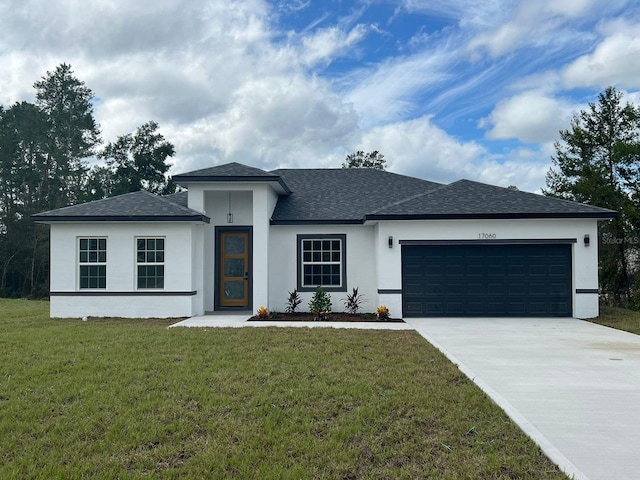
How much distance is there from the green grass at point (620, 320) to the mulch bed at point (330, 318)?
529 cm

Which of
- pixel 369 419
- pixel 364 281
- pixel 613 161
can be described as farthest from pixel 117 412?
pixel 613 161

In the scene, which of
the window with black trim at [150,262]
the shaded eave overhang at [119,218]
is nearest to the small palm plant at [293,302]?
the shaded eave overhang at [119,218]

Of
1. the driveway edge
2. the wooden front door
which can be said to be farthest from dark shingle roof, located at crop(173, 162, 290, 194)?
the driveway edge

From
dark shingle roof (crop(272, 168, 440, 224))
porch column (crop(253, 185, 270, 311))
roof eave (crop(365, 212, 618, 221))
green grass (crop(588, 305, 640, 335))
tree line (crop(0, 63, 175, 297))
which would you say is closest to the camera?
green grass (crop(588, 305, 640, 335))

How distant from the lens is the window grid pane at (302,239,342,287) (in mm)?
14281

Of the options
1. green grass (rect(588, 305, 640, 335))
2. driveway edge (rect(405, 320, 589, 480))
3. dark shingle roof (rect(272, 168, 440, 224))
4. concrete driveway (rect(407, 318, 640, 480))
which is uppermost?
dark shingle roof (rect(272, 168, 440, 224))

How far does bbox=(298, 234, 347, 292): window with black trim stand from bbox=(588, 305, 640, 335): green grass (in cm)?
714

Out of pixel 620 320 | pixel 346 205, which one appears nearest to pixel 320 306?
pixel 346 205

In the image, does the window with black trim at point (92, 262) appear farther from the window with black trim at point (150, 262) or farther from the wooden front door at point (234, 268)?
the wooden front door at point (234, 268)

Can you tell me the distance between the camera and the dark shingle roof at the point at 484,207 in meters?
12.7

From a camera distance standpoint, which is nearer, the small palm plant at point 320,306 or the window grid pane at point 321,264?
the small palm plant at point 320,306

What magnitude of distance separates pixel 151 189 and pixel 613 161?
3049 centimetres

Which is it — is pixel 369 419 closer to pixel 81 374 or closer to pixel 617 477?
pixel 617 477

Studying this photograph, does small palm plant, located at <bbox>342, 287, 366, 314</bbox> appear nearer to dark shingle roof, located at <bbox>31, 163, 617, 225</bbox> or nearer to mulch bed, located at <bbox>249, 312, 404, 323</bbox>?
mulch bed, located at <bbox>249, 312, 404, 323</bbox>
